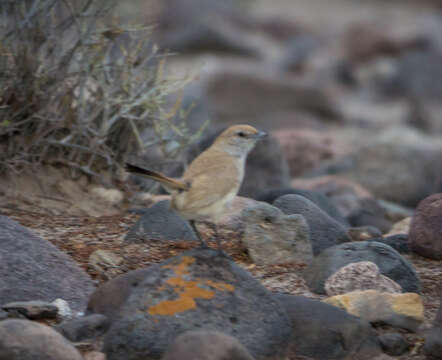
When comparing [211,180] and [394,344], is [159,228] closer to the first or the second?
[211,180]

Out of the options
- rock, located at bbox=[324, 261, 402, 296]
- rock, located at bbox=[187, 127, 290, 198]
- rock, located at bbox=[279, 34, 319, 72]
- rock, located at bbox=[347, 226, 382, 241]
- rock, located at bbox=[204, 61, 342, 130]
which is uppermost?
rock, located at bbox=[324, 261, 402, 296]

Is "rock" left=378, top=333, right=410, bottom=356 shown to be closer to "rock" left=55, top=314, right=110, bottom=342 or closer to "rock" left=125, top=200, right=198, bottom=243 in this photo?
"rock" left=55, top=314, right=110, bottom=342

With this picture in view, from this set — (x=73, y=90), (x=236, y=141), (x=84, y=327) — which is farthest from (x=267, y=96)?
(x=84, y=327)

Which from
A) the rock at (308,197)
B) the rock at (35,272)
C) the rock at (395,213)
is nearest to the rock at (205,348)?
the rock at (35,272)

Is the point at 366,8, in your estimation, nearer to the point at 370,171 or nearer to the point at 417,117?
the point at 417,117

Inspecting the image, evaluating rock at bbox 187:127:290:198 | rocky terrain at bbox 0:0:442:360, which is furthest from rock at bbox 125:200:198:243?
rock at bbox 187:127:290:198

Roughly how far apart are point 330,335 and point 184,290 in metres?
0.76

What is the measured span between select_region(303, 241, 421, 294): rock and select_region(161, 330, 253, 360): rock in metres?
1.28

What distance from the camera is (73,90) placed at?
6.05 m

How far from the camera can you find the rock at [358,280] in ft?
14.6

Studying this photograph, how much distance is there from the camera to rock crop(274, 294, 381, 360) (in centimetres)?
394

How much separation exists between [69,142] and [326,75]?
55.8 feet

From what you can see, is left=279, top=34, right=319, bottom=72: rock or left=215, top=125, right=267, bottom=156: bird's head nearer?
left=215, top=125, right=267, bottom=156: bird's head

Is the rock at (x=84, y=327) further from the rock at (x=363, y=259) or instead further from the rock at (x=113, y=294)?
the rock at (x=363, y=259)
